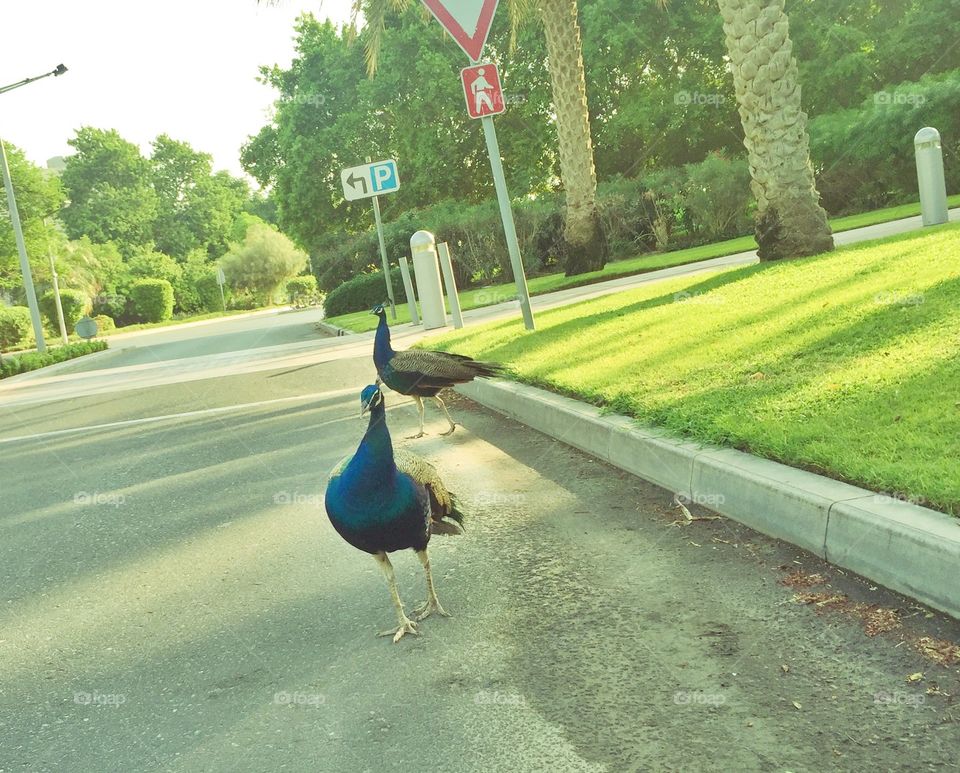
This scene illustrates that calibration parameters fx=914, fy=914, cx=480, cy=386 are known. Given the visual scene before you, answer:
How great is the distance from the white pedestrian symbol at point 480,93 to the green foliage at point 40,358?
16.9 meters

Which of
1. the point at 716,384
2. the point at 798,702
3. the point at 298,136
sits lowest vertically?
the point at 798,702

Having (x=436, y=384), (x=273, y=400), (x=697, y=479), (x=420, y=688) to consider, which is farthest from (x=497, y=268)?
(x=420, y=688)

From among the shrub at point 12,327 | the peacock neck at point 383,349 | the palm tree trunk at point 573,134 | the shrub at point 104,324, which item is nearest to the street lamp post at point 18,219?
the shrub at point 12,327

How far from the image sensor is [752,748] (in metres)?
2.67

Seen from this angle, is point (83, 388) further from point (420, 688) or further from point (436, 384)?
point (420, 688)

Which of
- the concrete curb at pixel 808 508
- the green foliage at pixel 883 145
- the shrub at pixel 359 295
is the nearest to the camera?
the concrete curb at pixel 808 508

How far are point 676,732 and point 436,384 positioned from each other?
4848mm

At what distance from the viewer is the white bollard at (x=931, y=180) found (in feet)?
48.4

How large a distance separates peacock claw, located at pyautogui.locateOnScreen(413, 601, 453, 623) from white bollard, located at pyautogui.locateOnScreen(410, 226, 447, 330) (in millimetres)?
13221

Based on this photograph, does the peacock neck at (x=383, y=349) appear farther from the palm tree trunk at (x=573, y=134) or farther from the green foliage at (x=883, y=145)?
the green foliage at (x=883, y=145)

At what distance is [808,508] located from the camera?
407 cm

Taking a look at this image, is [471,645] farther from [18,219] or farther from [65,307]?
[65,307]

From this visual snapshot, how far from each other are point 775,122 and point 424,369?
7.75 metres

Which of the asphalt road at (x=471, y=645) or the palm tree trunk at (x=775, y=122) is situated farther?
the palm tree trunk at (x=775, y=122)
